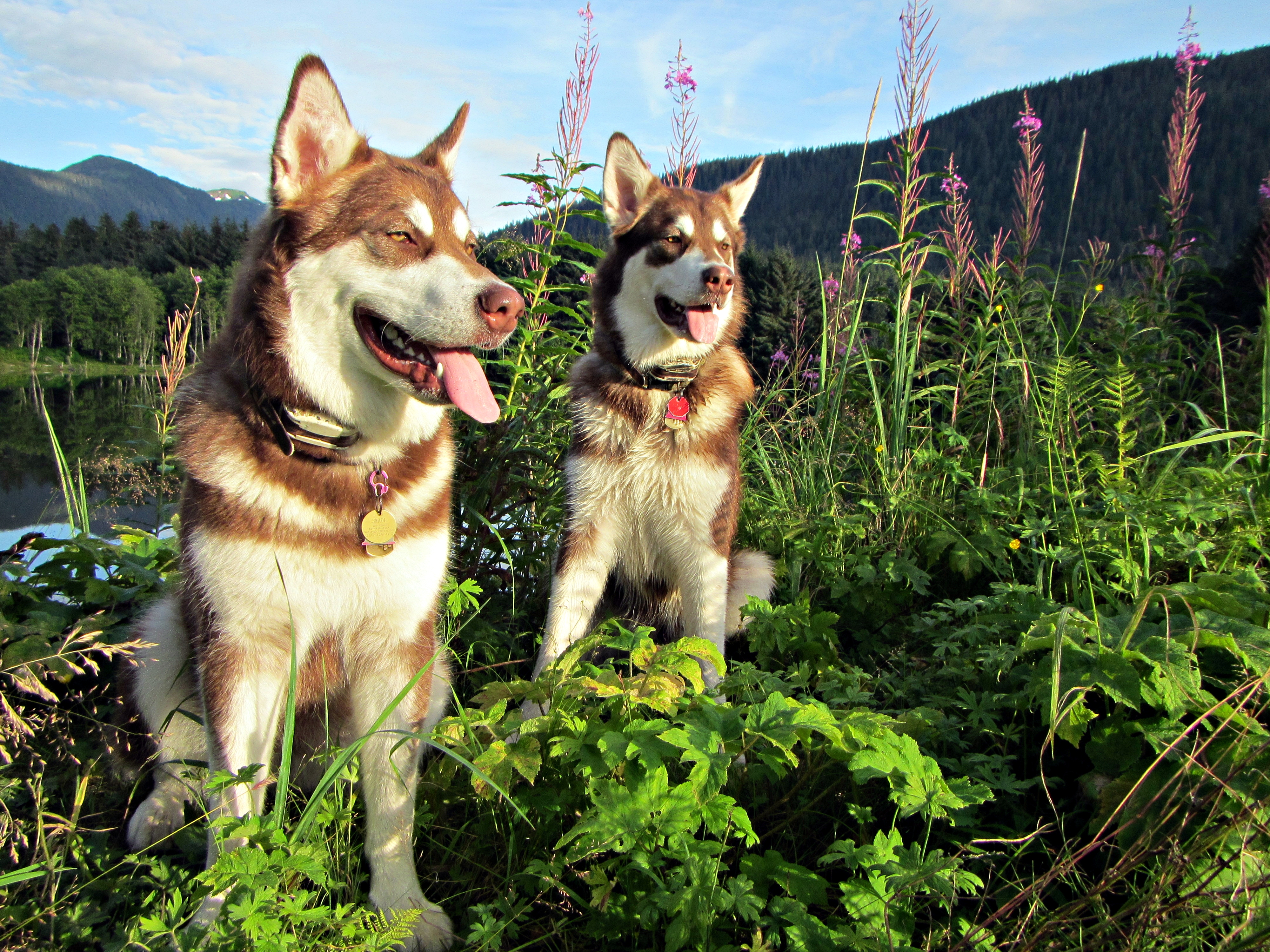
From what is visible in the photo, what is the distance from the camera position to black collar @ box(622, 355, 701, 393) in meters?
3.29

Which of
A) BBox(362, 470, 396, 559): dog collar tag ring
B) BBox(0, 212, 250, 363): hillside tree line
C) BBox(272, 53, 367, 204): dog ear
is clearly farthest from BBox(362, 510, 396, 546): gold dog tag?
BBox(0, 212, 250, 363): hillside tree line

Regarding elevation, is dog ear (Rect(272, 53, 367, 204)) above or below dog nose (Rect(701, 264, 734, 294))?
above

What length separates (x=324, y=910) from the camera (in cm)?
152

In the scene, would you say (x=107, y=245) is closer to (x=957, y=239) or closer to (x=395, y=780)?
(x=957, y=239)

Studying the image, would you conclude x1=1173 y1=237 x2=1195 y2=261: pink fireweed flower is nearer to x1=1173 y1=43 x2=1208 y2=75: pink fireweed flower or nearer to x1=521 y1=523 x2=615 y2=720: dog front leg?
x1=1173 y1=43 x2=1208 y2=75: pink fireweed flower

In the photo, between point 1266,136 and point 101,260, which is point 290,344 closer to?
point 1266,136

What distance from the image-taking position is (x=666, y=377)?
3.29 m

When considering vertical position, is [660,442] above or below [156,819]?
above

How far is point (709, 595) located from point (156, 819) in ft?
6.96

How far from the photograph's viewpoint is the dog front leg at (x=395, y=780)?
1.96 meters

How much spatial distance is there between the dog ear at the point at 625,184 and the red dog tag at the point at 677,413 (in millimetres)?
1078

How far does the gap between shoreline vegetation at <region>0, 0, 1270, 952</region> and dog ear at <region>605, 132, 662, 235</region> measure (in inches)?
11.1

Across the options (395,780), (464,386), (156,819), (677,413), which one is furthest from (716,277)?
(156,819)

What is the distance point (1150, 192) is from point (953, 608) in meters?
72.7
